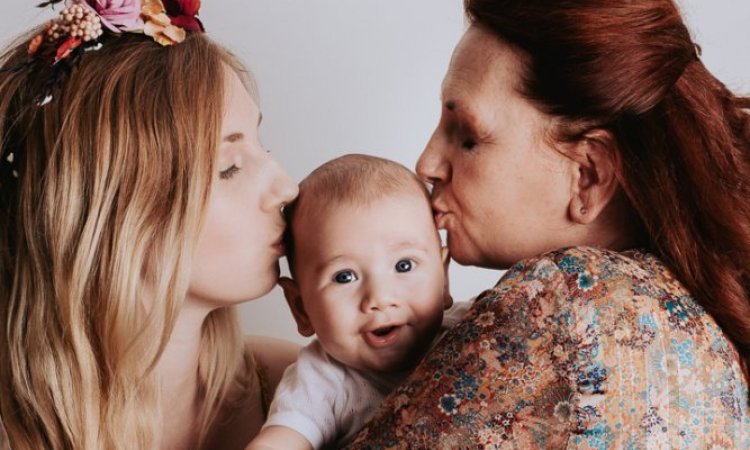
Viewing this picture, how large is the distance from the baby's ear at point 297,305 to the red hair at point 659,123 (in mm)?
662

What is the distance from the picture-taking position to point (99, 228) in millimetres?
1976

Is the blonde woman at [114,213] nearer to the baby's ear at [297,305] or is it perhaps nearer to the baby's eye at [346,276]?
the baby's ear at [297,305]

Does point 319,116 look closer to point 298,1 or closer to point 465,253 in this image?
point 298,1

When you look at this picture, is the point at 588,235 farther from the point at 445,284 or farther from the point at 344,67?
the point at 344,67

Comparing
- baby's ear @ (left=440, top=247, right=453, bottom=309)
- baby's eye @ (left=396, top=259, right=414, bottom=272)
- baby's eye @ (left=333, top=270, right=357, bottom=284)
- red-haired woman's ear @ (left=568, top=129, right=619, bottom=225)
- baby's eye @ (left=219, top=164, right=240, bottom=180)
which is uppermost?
red-haired woman's ear @ (left=568, top=129, right=619, bottom=225)

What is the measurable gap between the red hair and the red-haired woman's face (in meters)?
0.08

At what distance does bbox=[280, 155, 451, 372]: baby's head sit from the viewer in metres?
1.94

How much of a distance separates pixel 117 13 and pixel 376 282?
807mm

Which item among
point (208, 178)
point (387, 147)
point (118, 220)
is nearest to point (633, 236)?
point (208, 178)

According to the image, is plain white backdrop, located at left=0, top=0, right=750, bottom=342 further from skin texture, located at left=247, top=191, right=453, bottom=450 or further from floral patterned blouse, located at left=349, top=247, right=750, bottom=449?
floral patterned blouse, located at left=349, top=247, right=750, bottom=449

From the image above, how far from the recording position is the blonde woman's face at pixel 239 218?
80.3 inches

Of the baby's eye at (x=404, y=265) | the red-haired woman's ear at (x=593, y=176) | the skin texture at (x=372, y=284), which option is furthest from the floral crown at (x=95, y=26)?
the red-haired woman's ear at (x=593, y=176)

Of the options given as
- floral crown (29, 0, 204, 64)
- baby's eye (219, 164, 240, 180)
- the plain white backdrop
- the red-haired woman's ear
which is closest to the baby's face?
baby's eye (219, 164, 240, 180)

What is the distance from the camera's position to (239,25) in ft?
10.1
